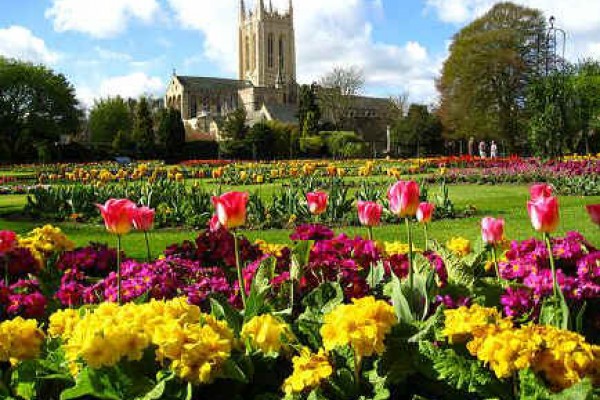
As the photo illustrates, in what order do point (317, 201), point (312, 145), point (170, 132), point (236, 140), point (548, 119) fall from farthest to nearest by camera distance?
1. point (170, 132)
2. point (236, 140)
3. point (312, 145)
4. point (548, 119)
5. point (317, 201)

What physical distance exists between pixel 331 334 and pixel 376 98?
9978cm

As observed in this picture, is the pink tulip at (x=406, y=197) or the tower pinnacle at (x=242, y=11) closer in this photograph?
the pink tulip at (x=406, y=197)

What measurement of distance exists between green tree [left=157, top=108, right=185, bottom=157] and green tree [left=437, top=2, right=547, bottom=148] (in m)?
19.8

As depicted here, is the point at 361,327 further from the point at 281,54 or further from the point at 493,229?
the point at 281,54

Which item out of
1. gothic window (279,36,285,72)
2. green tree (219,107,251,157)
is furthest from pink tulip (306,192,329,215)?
gothic window (279,36,285,72)

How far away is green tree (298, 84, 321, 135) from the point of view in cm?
5022

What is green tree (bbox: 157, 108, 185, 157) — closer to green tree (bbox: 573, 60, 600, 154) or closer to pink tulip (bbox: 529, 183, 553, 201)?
green tree (bbox: 573, 60, 600, 154)

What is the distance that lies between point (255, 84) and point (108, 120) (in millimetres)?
47331

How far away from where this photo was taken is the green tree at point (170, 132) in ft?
159

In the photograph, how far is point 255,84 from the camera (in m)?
110

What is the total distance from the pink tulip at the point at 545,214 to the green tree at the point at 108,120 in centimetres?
6552

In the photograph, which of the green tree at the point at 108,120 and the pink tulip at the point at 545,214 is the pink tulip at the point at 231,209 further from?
the green tree at the point at 108,120

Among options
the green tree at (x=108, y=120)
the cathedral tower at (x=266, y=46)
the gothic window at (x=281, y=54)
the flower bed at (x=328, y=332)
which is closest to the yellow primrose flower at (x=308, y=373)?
the flower bed at (x=328, y=332)

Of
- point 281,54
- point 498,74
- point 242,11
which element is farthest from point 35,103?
point 242,11
